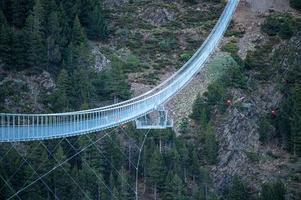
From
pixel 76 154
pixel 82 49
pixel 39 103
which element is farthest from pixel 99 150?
pixel 82 49

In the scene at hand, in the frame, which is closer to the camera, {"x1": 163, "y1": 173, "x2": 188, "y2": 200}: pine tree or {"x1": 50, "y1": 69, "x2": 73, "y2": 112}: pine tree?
{"x1": 163, "y1": 173, "x2": 188, "y2": 200}: pine tree

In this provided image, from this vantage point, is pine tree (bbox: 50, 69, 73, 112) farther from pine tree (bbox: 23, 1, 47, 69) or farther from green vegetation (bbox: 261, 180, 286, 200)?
green vegetation (bbox: 261, 180, 286, 200)

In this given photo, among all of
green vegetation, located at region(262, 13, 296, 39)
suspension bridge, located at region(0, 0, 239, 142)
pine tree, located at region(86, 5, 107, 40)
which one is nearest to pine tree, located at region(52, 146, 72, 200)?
suspension bridge, located at region(0, 0, 239, 142)

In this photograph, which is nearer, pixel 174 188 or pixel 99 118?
pixel 99 118

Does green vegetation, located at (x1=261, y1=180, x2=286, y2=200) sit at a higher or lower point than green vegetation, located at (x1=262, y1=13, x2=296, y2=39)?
lower

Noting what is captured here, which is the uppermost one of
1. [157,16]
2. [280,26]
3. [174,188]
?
[157,16]

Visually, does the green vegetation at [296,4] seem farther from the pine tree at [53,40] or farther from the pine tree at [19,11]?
the pine tree at [19,11]

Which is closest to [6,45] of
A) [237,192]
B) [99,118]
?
[99,118]

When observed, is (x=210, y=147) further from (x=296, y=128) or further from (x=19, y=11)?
(x=19, y=11)
